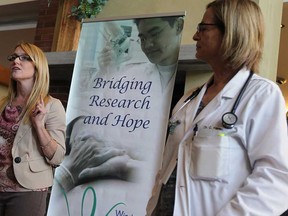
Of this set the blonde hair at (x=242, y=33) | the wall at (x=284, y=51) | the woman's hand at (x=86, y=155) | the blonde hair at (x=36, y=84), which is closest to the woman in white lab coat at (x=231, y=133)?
the blonde hair at (x=242, y=33)

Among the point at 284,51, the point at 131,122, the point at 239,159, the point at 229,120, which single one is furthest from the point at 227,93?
the point at 284,51

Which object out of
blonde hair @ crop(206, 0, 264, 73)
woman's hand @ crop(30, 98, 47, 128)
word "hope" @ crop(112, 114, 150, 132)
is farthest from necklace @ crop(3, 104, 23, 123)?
blonde hair @ crop(206, 0, 264, 73)

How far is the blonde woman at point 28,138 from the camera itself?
221 cm

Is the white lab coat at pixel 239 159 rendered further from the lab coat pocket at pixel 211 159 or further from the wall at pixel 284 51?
the wall at pixel 284 51

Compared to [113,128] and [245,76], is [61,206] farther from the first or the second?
[245,76]

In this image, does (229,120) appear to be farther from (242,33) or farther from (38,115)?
(38,115)

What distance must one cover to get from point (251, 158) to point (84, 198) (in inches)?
78.5

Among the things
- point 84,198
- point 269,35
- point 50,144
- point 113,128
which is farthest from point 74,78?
point 269,35

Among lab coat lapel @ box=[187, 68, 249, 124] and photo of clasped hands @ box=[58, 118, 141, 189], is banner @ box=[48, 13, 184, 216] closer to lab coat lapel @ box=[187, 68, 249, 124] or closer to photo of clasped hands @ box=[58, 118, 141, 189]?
photo of clasped hands @ box=[58, 118, 141, 189]

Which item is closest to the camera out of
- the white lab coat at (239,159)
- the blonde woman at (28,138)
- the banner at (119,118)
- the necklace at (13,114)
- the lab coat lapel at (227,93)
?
the white lab coat at (239,159)

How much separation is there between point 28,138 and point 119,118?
961mm

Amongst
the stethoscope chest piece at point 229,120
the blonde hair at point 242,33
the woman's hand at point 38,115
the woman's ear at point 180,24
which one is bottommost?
the stethoscope chest piece at point 229,120

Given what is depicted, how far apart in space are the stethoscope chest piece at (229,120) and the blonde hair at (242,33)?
8.3 inches

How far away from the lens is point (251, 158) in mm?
1353
